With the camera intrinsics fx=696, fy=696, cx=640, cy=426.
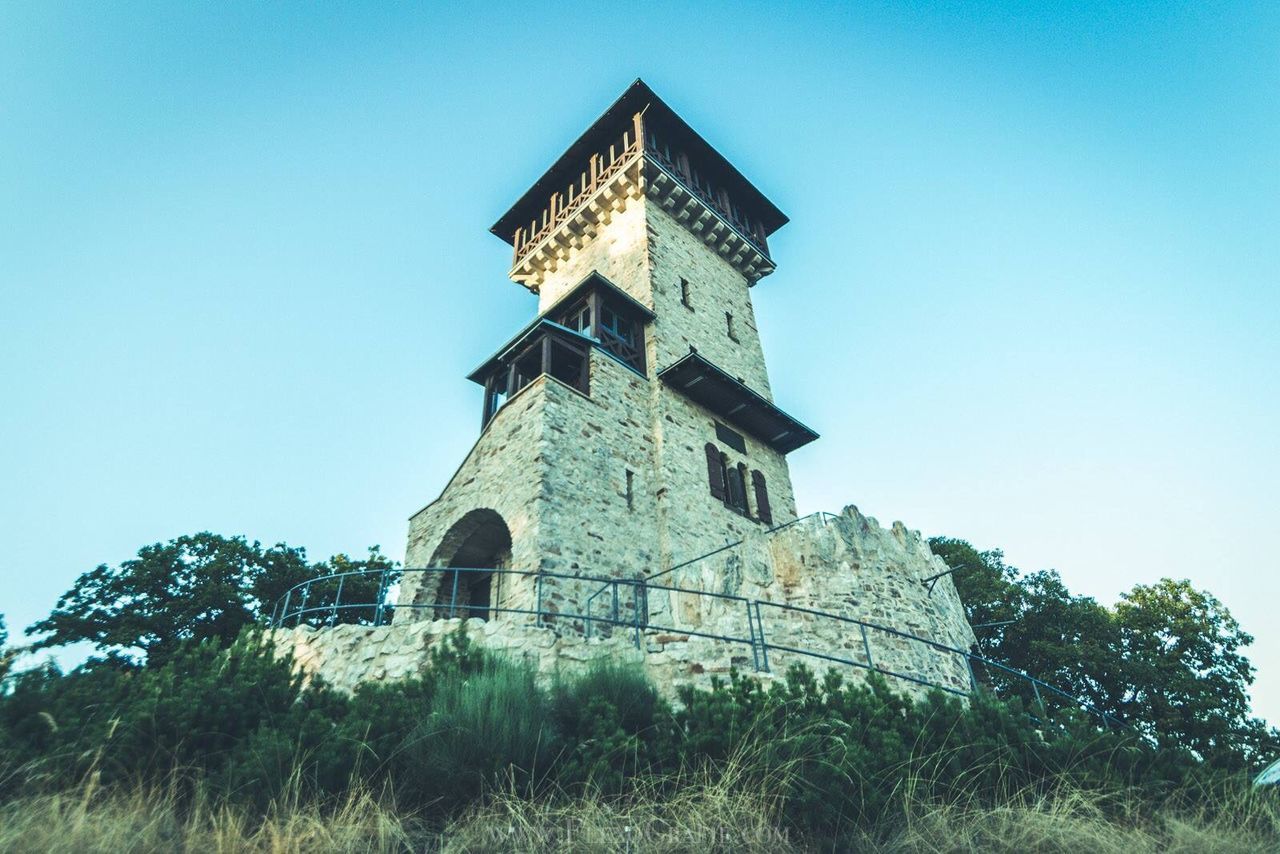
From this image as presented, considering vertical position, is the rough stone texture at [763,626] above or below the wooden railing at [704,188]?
below

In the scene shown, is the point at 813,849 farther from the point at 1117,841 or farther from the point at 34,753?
the point at 34,753

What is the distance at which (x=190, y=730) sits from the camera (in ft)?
16.1

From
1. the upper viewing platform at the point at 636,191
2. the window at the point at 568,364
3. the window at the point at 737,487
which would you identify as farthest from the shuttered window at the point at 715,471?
the upper viewing platform at the point at 636,191

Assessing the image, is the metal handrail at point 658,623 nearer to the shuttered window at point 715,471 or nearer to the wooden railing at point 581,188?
the shuttered window at point 715,471

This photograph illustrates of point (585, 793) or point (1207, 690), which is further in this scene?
point (1207, 690)

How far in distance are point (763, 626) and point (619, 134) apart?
1773 cm

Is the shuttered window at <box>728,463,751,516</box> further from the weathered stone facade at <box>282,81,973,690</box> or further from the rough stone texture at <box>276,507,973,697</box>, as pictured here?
the rough stone texture at <box>276,507,973,697</box>

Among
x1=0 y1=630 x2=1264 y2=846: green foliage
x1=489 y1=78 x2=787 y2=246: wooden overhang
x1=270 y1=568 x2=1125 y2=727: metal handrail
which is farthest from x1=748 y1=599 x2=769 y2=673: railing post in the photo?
x1=489 y1=78 x2=787 y2=246: wooden overhang

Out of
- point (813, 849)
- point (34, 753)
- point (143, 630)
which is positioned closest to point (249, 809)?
point (34, 753)

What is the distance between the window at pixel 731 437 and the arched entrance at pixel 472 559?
5389 mm

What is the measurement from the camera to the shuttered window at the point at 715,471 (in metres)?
14.7

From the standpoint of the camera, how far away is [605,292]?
15.9 metres

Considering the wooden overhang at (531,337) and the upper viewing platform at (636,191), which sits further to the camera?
the upper viewing platform at (636,191)

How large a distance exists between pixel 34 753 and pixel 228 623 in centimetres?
1398
